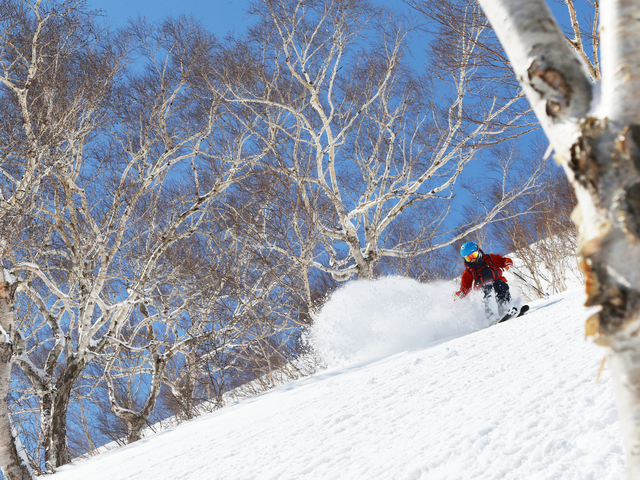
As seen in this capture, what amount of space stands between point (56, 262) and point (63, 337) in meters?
3.78

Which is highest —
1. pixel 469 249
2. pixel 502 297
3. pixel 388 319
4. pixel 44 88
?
pixel 44 88

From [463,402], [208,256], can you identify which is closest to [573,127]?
[463,402]

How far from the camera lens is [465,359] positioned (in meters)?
3.46

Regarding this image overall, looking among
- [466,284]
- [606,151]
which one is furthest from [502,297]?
[606,151]

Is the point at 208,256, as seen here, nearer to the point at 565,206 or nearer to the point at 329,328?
the point at 329,328

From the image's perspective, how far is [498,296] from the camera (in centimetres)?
593

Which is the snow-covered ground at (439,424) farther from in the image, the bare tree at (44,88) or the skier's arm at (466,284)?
the bare tree at (44,88)

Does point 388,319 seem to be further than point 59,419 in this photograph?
No

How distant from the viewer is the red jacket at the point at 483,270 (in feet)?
20.2

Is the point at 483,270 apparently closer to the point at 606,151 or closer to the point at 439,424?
the point at 439,424

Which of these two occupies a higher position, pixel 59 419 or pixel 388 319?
pixel 59 419

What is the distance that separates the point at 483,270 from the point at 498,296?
438 mm

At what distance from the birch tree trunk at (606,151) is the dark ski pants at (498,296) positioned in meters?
5.26

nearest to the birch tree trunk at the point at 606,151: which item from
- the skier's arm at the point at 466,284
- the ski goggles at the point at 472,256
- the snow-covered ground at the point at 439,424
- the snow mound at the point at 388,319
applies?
the snow-covered ground at the point at 439,424
